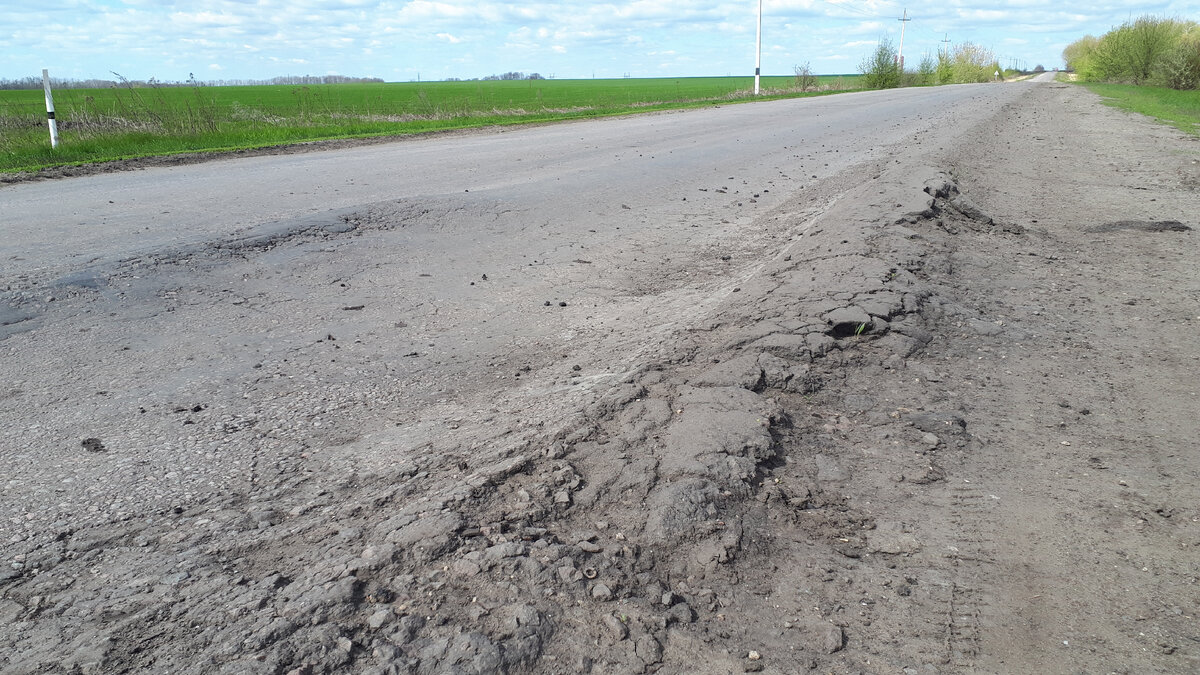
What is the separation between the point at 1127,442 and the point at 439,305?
3.92m

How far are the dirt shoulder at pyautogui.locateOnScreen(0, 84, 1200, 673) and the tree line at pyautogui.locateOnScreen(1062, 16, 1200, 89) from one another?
1949 inches

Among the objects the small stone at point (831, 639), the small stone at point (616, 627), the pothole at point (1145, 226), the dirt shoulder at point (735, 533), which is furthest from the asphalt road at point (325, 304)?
the pothole at point (1145, 226)

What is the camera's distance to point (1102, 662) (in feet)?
6.61

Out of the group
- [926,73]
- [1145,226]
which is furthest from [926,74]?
[1145,226]

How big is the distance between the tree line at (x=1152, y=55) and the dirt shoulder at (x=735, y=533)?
4951 centimetres

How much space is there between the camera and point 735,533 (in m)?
2.52

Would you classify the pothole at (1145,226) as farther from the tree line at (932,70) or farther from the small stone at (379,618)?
the tree line at (932,70)

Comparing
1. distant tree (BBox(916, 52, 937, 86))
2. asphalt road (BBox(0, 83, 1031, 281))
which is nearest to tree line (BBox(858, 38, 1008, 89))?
distant tree (BBox(916, 52, 937, 86))

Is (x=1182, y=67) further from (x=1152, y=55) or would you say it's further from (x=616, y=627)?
(x=616, y=627)

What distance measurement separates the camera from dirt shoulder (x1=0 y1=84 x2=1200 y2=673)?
80.5 inches

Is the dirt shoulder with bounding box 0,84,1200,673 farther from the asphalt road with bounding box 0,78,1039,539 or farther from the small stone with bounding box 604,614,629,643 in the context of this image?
the asphalt road with bounding box 0,78,1039,539

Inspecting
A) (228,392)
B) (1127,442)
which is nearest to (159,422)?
(228,392)

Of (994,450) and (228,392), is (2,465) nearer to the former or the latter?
(228,392)

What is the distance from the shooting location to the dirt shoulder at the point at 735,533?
2.04 metres
